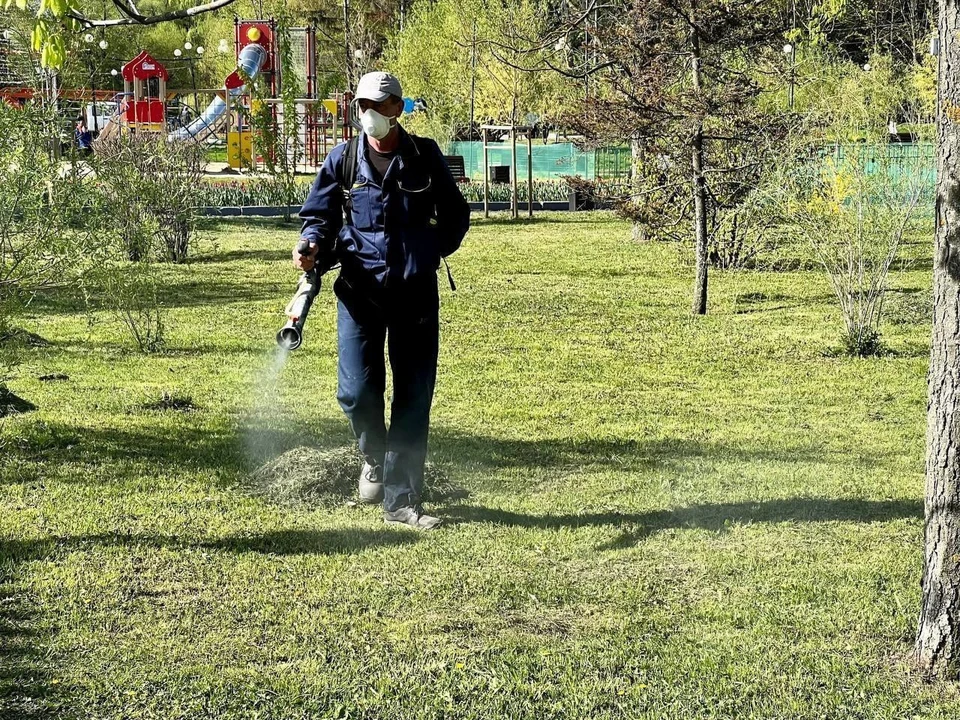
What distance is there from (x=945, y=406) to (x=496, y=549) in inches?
74.7

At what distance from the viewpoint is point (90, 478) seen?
19.8 ft

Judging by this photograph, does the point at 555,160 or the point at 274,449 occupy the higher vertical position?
the point at 555,160

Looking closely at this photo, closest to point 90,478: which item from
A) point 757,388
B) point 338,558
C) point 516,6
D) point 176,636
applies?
point 338,558

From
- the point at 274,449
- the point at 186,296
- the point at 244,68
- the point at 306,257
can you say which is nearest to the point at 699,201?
the point at 186,296

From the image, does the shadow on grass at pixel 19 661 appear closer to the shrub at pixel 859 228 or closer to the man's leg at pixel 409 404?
the man's leg at pixel 409 404

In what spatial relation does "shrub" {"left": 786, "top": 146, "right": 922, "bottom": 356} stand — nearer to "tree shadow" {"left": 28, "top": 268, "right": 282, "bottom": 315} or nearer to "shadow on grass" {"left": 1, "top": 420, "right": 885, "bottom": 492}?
"shadow on grass" {"left": 1, "top": 420, "right": 885, "bottom": 492}

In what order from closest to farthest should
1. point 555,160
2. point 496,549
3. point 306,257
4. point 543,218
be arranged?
point 496,549, point 306,257, point 543,218, point 555,160

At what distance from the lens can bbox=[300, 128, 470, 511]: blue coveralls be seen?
5.16 metres

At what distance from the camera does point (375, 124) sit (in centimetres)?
512

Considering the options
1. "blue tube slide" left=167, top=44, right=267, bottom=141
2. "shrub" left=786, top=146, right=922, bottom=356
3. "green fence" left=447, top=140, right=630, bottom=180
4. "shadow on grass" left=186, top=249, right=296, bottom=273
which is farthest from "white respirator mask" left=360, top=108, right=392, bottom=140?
"blue tube slide" left=167, top=44, right=267, bottom=141

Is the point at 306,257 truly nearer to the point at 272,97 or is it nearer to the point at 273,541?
the point at 273,541

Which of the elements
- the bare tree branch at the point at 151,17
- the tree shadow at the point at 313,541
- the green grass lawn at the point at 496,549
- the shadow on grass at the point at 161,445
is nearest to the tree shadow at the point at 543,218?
the green grass lawn at the point at 496,549

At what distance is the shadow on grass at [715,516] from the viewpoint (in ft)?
17.4

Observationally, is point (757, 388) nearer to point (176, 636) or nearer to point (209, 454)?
point (209, 454)
